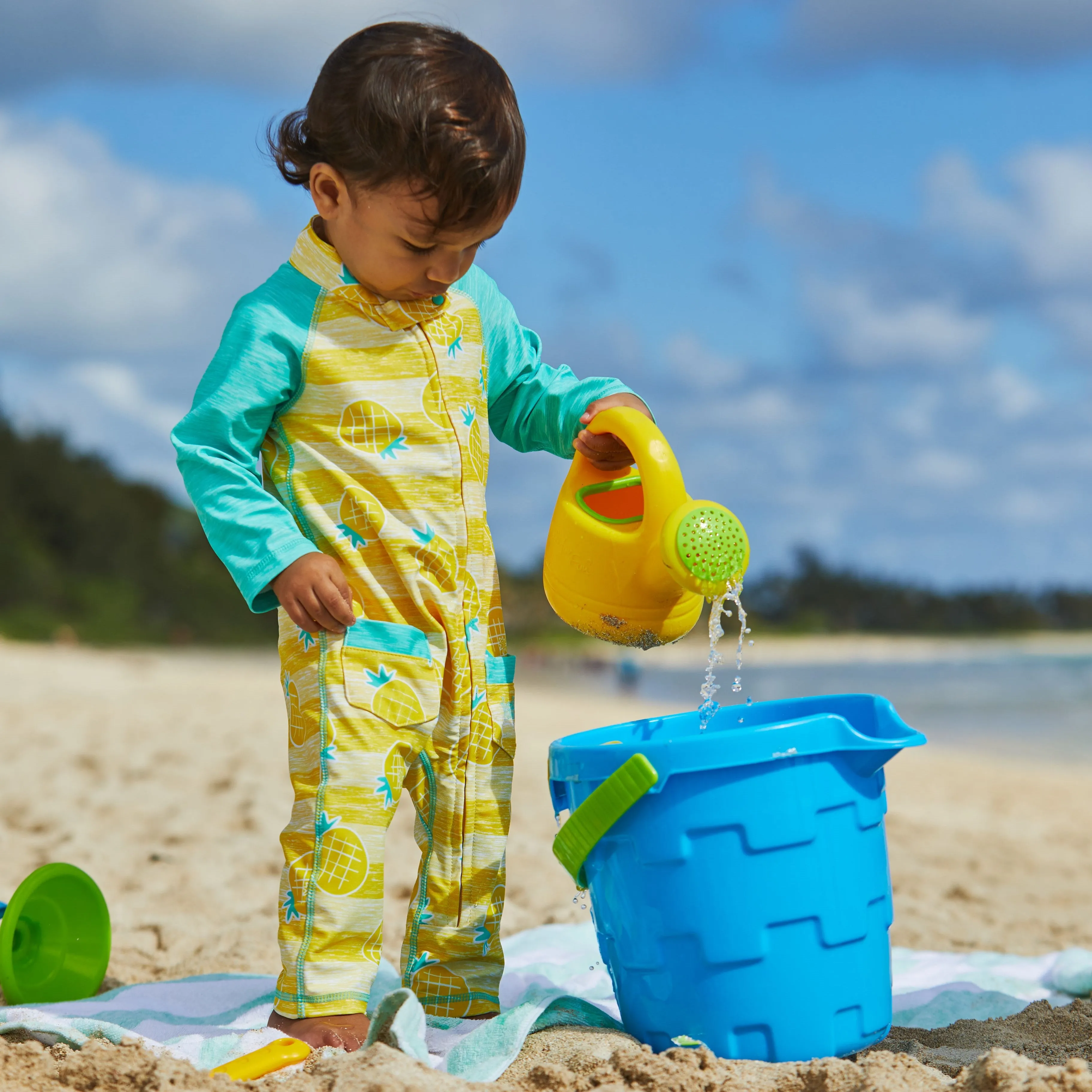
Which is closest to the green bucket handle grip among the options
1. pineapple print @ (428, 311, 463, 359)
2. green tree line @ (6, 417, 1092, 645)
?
pineapple print @ (428, 311, 463, 359)

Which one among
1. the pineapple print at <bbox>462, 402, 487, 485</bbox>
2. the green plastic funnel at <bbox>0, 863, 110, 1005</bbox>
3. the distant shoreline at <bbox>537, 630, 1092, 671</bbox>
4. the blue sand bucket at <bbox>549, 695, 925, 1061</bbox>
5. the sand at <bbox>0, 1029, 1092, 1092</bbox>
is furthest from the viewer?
the distant shoreline at <bbox>537, 630, 1092, 671</bbox>

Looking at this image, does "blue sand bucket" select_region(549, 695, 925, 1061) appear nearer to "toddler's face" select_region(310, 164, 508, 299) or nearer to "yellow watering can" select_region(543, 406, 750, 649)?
"yellow watering can" select_region(543, 406, 750, 649)

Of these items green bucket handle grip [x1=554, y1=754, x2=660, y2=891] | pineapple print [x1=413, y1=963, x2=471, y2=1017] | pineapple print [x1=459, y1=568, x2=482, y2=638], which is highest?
pineapple print [x1=459, y1=568, x2=482, y2=638]

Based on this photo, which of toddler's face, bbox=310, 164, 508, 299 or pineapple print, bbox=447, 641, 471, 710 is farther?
pineapple print, bbox=447, 641, 471, 710

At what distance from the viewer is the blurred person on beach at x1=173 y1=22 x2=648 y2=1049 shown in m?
1.60

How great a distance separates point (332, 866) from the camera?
163 cm

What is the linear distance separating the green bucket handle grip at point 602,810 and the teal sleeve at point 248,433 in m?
0.52

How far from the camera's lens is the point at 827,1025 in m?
1.52

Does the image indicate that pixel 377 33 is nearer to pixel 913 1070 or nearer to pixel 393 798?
pixel 393 798

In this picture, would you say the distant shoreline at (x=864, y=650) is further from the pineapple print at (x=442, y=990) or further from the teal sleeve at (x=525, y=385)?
the pineapple print at (x=442, y=990)

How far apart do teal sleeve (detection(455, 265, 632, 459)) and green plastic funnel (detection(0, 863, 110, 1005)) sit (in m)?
1.10

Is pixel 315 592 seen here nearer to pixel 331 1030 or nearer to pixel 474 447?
pixel 474 447

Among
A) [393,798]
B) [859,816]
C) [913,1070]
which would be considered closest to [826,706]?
[859,816]

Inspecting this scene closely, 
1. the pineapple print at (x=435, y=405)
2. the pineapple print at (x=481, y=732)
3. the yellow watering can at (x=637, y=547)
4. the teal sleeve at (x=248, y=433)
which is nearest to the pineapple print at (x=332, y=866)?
the pineapple print at (x=481, y=732)
